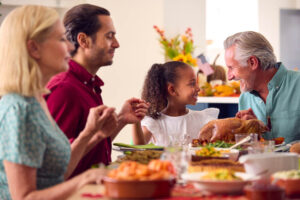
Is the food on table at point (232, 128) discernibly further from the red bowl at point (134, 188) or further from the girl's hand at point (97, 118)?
the red bowl at point (134, 188)

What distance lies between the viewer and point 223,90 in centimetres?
496

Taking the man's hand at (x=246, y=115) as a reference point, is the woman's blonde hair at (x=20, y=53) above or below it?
above

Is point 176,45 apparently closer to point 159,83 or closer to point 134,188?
point 159,83

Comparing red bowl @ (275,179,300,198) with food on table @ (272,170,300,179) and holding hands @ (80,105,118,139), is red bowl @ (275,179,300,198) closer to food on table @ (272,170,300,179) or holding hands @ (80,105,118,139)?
food on table @ (272,170,300,179)

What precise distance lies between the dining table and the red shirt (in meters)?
0.70

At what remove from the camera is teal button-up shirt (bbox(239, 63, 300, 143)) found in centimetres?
320

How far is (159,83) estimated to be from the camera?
387 centimetres


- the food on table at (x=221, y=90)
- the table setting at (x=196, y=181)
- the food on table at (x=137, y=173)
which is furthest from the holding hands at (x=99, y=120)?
the food on table at (x=221, y=90)

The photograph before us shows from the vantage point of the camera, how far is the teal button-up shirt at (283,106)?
126 inches

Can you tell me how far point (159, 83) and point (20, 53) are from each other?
7.27 ft

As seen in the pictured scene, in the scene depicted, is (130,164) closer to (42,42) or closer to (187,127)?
(42,42)

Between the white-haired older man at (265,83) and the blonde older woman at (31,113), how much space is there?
61.5 inches

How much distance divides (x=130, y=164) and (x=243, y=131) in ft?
5.02

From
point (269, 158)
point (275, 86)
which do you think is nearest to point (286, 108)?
point (275, 86)
